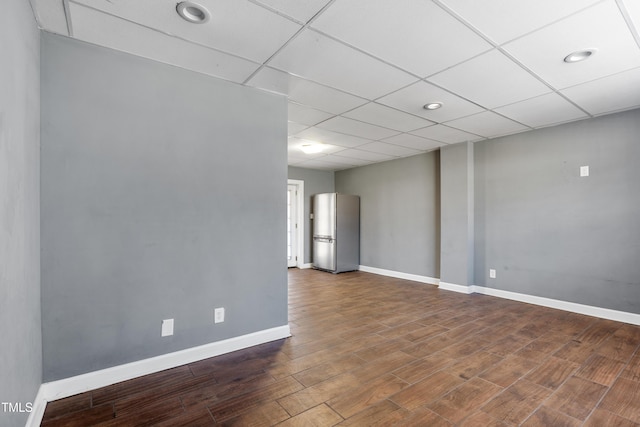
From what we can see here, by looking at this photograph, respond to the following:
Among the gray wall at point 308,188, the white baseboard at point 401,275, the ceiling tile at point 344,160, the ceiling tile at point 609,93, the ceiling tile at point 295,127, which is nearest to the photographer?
the ceiling tile at point 609,93

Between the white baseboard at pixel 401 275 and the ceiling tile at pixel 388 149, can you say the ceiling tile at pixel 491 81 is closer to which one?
the ceiling tile at pixel 388 149

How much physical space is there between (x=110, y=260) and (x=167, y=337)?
0.73 metres

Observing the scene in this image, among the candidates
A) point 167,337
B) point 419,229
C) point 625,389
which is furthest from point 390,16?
point 419,229

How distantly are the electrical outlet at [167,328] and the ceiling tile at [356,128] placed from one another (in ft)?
9.04

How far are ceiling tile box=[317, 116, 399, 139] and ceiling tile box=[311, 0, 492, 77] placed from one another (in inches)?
55.1

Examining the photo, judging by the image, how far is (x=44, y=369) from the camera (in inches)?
74.3

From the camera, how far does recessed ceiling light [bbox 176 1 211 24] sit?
170 centimetres

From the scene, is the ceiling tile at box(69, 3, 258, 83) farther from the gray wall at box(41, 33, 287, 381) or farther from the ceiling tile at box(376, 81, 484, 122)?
the ceiling tile at box(376, 81, 484, 122)

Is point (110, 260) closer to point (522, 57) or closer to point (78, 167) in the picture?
point (78, 167)

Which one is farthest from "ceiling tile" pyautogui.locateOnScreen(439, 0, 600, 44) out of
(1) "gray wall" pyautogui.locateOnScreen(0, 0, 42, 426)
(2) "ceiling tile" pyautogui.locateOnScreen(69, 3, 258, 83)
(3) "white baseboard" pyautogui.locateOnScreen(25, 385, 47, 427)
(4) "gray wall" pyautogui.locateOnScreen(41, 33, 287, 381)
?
(3) "white baseboard" pyautogui.locateOnScreen(25, 385, 47, 427)

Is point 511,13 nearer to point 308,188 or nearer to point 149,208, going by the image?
point 149,208

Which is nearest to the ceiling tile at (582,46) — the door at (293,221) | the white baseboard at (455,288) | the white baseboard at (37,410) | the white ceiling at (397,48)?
the white ceiling at (397,48)

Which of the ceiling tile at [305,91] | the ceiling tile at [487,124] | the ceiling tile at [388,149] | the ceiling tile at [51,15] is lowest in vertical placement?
the ceiling tile at [388,149]

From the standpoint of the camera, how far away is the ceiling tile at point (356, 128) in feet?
12.2
